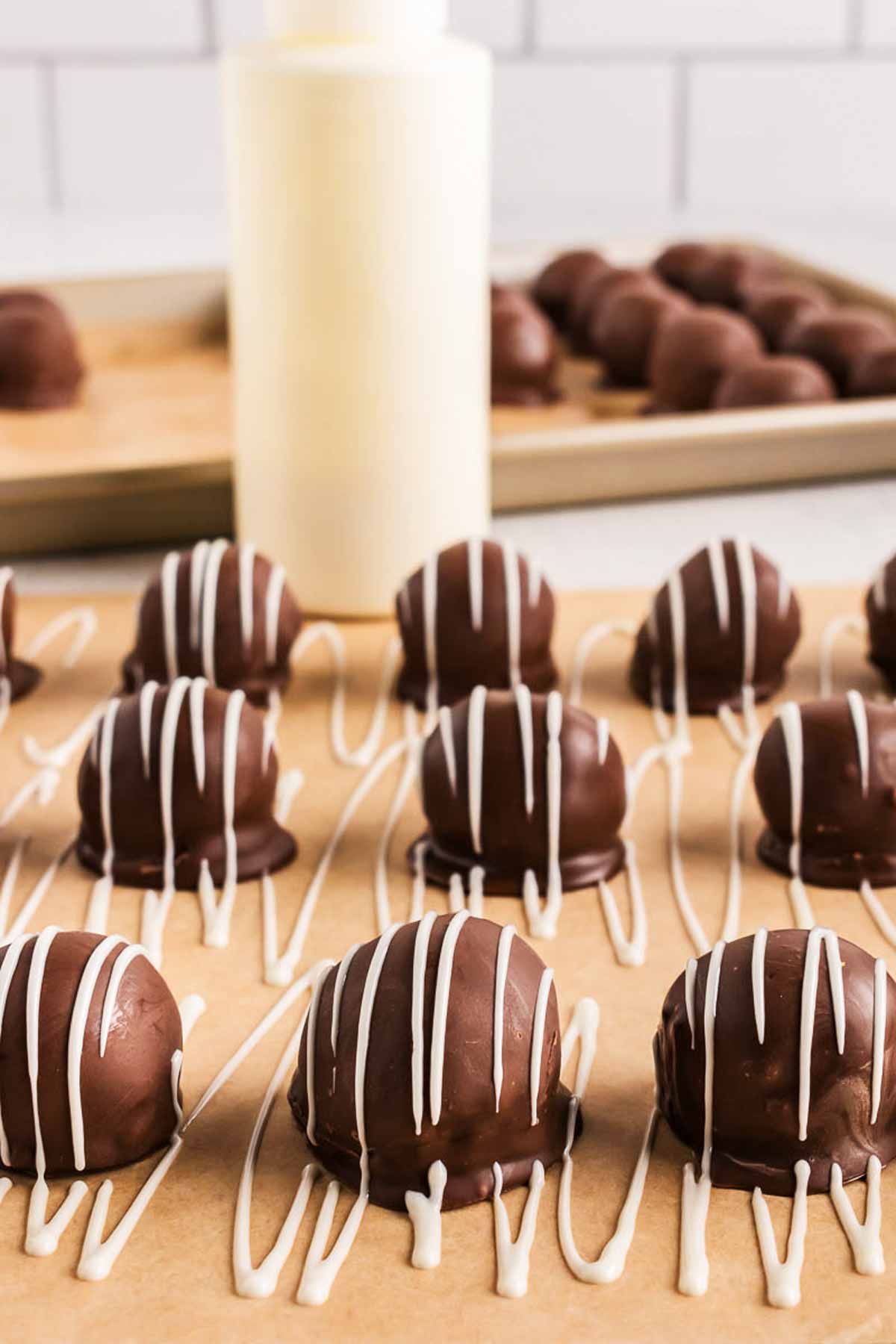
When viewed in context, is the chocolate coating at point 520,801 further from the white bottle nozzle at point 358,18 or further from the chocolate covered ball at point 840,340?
the chocolate covered ball at point 840,340

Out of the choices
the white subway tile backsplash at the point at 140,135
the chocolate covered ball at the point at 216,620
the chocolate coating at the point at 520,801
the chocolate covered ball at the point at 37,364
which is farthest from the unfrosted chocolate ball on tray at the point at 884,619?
the white subway tile backsplash at the point at 140,135

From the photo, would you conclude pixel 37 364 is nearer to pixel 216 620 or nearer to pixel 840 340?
pixel 216 620

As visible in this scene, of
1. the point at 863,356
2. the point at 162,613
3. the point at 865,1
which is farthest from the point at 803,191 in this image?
the point at 162,613

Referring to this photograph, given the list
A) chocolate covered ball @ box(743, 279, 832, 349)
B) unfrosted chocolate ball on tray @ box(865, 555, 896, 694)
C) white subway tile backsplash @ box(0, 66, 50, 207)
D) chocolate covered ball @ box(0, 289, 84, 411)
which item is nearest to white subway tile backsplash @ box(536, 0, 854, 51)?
white subway tile backsplash @ box(0, 66, 50, 207)

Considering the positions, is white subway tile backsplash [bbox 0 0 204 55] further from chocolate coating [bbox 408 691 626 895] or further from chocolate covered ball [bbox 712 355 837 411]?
chocolate coating [bbox 408 691 626 895]

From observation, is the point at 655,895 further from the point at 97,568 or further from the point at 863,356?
the point at 863,356

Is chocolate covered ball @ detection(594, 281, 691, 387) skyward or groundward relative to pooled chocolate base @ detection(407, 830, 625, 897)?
skyward

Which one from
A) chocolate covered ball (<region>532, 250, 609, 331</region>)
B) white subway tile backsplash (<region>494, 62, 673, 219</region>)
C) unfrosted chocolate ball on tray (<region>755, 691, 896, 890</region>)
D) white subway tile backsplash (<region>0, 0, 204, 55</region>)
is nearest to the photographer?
unfrosted chocolate ball on tray (<region>755, 691, 896, 890</region>)
